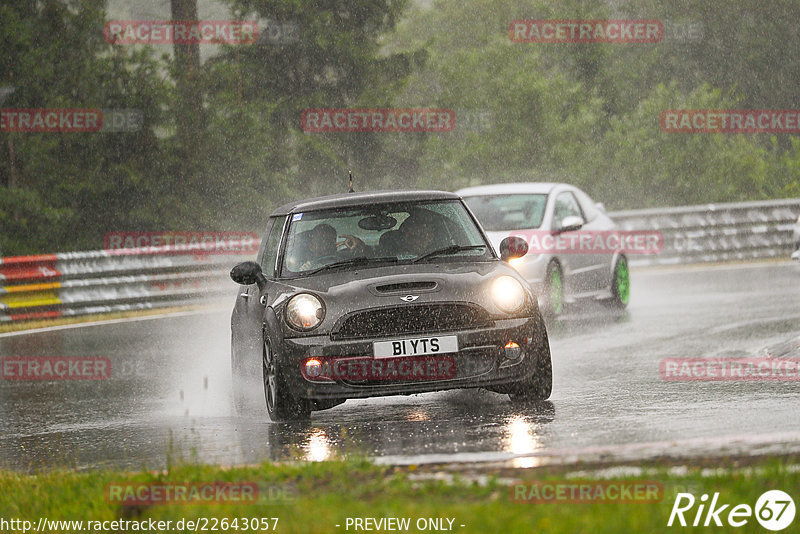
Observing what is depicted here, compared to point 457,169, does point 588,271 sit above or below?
below

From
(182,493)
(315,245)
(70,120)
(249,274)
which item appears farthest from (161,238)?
(182,493)

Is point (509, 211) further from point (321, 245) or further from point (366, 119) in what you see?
point (366, 119)

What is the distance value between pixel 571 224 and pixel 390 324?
7.01m

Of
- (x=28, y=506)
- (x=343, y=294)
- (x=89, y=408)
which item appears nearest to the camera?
(x=28, y=506)

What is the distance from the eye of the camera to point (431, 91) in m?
56.9

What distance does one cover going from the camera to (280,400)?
9375 mm

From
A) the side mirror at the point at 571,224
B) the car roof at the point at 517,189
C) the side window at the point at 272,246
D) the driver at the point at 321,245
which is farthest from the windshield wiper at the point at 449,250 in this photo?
the car roof at the point at 517,189

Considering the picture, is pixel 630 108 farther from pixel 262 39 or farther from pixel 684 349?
pixel 684 349

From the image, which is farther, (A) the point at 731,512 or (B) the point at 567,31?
(B) the point at 567,31

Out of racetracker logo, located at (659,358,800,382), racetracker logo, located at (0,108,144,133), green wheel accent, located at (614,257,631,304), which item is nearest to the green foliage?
racetracker logo, located at (0,108,144,133)

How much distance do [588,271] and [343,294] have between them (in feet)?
26.5

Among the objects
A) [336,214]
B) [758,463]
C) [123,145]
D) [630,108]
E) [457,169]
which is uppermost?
[630,108]

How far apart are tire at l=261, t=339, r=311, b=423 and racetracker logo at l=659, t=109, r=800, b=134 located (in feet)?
A: 111

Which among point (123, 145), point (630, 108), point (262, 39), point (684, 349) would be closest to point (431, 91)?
point (630, 108)
